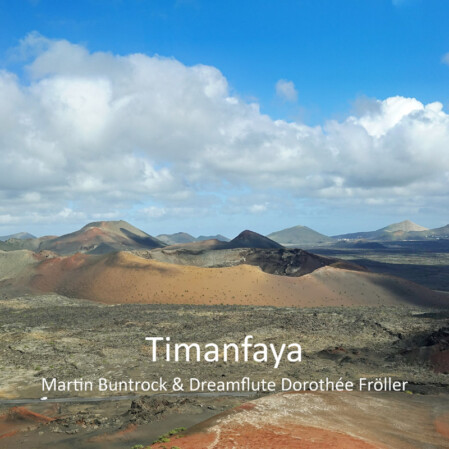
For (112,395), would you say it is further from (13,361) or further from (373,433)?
(373,433)

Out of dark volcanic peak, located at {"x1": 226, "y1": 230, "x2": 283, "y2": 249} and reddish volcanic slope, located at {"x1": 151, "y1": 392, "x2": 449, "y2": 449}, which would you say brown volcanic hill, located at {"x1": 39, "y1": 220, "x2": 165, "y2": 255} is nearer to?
dark volcanic peak, located at {"x1": 226, "y1": 230, "x2": 283, "y2": 249}

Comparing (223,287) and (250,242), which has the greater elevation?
(250,242)

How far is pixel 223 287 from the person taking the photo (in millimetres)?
47812

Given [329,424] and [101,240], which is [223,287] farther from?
[101,240]

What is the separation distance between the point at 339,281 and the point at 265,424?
39407mm

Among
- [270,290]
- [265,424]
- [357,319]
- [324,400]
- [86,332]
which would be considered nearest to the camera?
[265,424]

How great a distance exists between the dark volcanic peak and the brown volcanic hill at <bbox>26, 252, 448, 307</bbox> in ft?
204

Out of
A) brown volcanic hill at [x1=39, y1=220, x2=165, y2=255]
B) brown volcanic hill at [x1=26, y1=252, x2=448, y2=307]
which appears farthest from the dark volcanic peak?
brown volcanic hill at [x1=26, y1=252, x2=448, y2=307]

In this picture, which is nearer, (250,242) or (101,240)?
(250,242)

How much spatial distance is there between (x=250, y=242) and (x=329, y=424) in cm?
10501

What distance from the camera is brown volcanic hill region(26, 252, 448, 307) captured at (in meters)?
46.2

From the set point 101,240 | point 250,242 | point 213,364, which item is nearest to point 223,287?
point 213,364

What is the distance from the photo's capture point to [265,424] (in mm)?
12430

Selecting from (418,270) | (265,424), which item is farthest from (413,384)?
(418,270)
